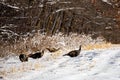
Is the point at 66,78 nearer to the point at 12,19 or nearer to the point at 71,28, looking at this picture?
the point at 12,19

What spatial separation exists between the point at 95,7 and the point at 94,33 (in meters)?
2.03

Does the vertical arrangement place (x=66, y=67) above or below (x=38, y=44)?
above

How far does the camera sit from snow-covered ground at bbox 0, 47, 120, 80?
9.36 metres

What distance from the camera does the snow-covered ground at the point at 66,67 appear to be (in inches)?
368

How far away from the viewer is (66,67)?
419 inches

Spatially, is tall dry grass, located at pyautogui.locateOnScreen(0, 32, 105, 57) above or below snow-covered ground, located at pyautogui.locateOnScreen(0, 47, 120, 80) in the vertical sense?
below

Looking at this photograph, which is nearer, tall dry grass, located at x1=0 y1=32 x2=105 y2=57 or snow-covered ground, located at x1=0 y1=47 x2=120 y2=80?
snow-covered ground, located at x1=0 y1=47 x2=120 y2=80

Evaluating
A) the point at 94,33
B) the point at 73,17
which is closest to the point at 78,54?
the point at 73,17

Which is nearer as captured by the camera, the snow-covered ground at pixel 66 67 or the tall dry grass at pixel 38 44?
the snow-covered ground at pixel 66 67

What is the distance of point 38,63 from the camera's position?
1138 centimetres

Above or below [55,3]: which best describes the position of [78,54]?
below

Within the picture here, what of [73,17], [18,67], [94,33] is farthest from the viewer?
[94,33]

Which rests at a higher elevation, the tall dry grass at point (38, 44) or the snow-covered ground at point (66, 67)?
the snow-covered ground at point (66, 67)

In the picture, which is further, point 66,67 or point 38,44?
point 38,44
